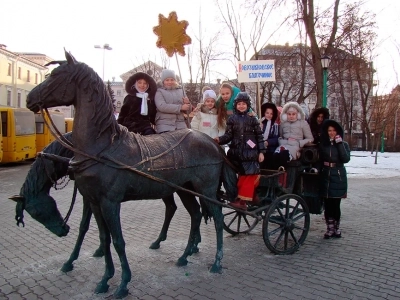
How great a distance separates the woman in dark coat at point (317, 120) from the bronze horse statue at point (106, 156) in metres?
2.95

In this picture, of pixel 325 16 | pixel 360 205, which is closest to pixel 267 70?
pixel 360 205

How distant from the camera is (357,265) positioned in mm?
4734

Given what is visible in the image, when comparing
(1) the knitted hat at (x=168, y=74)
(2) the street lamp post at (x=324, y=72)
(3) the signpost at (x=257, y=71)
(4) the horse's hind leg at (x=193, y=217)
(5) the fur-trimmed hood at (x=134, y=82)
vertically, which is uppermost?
(2) the street lamp post at (x=324, y=72)

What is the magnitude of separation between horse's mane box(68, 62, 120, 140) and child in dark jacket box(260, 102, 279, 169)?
2683 mm

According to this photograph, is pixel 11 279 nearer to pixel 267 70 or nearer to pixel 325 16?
pixel 267 70

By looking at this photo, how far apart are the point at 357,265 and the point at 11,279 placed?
4.22m

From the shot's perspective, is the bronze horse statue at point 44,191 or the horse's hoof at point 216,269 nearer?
the bronze horse statue at point 44,191

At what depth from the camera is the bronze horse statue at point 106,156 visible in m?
3.57

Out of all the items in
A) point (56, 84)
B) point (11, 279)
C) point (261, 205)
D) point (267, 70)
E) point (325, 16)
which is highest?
point (325, 16)

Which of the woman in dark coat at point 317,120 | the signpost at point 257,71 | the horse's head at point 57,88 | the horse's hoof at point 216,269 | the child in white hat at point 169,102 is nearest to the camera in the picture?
the horse's head at point 57,88

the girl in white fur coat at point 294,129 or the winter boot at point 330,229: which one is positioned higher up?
the girl in white fur coat at point 294,129

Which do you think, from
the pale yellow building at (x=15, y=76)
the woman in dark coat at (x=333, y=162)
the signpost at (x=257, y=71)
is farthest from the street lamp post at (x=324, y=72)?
the pale yellow building at (x=15, y=76)

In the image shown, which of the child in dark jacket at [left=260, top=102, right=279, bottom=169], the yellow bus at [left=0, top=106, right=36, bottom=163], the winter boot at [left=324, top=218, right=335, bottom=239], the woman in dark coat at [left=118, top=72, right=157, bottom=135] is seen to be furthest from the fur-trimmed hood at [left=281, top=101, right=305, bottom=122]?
the yellow bus at [left=0, top=106, right=36, bottom=163]

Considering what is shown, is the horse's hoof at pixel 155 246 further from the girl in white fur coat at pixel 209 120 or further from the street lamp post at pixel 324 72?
the street lamp post at pixel 324 72
